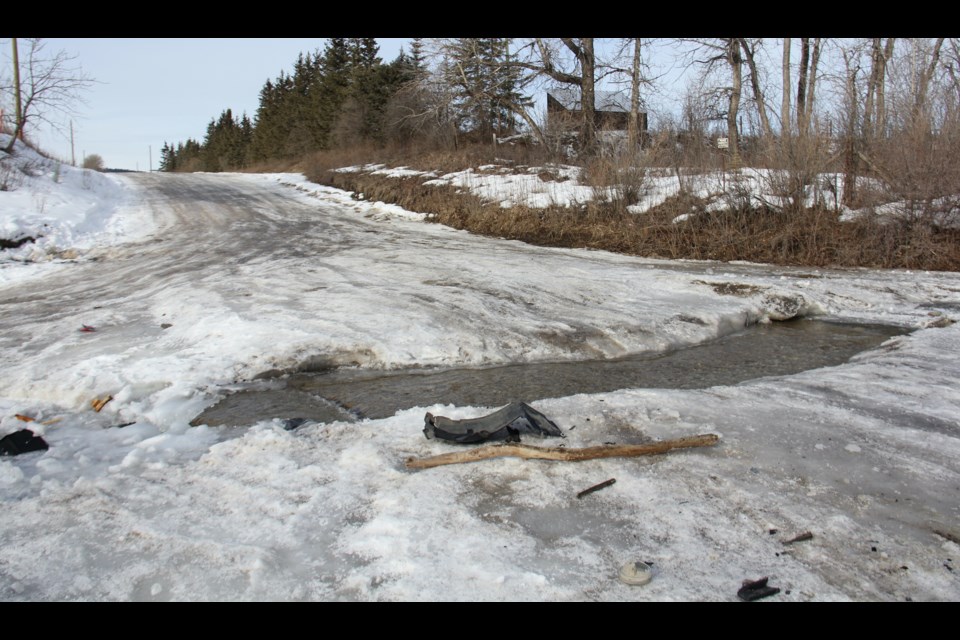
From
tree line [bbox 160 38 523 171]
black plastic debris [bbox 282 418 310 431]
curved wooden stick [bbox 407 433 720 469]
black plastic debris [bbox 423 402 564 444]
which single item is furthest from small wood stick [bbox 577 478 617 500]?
tree line [bbox 160 38 523 171]

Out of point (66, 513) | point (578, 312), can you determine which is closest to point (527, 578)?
point (66, 513)

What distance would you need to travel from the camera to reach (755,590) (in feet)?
7.68

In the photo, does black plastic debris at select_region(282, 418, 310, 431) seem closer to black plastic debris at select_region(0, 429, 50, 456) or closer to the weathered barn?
black plastic debris at select_region(0, 429, 50, 456)

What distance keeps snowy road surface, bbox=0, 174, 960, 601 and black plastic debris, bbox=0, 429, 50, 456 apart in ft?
0.29

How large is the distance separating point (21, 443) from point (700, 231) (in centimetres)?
1166

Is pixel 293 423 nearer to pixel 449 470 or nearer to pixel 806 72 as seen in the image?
pixel 449 470

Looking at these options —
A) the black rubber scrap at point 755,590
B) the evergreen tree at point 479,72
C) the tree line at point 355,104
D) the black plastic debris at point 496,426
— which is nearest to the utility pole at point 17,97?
the tree line at point 355,104

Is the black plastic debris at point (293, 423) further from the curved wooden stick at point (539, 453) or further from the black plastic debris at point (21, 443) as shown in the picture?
the black plastic debris at point (21, 443)

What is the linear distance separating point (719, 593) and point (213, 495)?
8.07ft

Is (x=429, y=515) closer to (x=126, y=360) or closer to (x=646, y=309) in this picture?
(x=126, y=360)

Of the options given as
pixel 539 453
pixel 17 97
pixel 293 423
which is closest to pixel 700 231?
pixel 539 453

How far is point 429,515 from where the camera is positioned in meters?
2.91

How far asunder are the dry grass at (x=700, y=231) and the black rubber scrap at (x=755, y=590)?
998cm

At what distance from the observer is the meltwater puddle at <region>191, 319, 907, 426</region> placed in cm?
475
